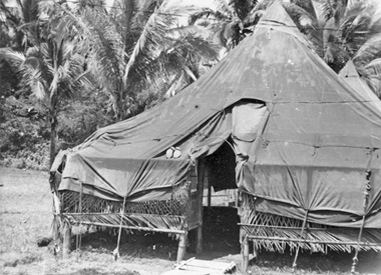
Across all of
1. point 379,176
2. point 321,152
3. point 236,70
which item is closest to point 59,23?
point 236,70

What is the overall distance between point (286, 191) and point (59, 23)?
1202 cm

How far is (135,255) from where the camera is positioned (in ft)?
39.1

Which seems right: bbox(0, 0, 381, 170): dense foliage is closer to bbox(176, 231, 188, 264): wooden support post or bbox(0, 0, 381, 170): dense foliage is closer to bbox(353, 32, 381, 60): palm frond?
bbox(353, 32, 381, 60): palm frond

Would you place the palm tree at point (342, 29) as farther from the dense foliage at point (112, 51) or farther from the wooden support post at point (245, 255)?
the wooden support post at point (245, 255)

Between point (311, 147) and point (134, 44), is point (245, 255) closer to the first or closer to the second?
point (311, 147)

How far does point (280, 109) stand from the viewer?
1234cm

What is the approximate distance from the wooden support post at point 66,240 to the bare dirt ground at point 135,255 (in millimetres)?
138

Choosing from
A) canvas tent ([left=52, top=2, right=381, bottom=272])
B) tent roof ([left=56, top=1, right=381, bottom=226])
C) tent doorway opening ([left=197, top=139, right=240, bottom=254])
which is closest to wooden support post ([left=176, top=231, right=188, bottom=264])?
canvas tent ([left=52, top=2, right=381, bottom=272])

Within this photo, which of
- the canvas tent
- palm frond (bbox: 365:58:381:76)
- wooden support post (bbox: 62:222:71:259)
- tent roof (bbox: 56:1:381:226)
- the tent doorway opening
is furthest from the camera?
palm frond (bbox: 365:58:381:76)

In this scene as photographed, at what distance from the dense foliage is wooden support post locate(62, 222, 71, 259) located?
23.6ft

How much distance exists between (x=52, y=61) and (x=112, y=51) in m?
4.61

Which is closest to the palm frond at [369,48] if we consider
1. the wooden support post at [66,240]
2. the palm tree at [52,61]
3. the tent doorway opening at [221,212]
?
the tent doorway opening at [221,212]

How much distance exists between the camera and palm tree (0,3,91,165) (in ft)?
66.5

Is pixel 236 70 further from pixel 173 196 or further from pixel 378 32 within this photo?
pixel 378 32
